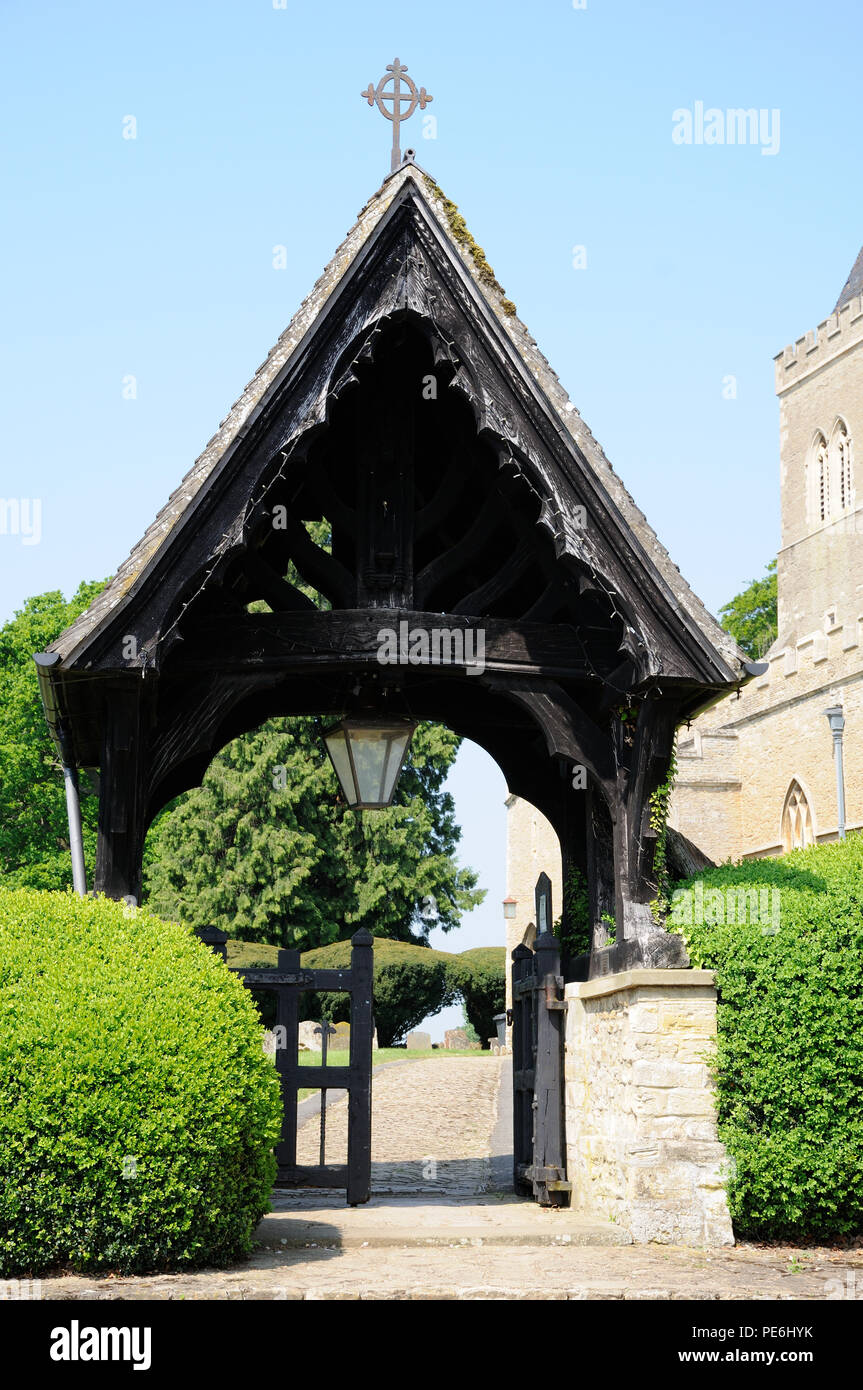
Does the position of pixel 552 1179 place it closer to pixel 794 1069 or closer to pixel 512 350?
pixel 794 1069

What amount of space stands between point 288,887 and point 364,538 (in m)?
33.7

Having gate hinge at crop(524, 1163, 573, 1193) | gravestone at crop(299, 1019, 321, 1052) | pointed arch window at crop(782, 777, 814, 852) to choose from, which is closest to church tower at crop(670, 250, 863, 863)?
pointed arch window at crop(782, 777, 814, 852)

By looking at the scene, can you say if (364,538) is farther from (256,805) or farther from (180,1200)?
(256,805)

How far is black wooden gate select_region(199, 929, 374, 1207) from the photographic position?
956 cm

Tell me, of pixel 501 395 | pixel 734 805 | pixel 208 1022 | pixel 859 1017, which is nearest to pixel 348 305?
pixel 501 395

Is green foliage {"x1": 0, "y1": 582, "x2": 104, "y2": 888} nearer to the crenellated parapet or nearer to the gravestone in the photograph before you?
the gravestone

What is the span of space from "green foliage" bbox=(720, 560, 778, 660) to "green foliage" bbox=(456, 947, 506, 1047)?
27.9 meters

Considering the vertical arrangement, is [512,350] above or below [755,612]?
below

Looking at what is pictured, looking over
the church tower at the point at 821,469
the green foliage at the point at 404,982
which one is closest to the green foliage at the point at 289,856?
the green foliage at the point at 404,982

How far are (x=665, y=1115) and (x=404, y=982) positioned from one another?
29774 millimetres

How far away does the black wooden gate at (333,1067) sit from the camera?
31.4ft

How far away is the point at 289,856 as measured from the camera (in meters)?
42.7

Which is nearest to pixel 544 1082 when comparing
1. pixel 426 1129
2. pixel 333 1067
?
pixel 333 1067

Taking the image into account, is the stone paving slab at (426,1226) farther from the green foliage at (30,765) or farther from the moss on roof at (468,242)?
the green foliage at (30,765)
